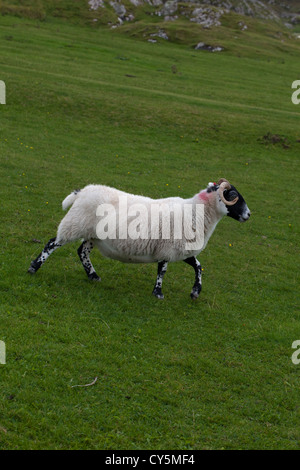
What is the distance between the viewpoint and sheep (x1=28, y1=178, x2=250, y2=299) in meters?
9.50

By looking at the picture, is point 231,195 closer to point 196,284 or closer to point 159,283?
point 196,284

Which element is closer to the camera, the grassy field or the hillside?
the grassy field

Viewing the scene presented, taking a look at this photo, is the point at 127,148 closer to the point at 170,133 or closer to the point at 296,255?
the point at 170,133

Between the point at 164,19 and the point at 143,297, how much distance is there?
267ft

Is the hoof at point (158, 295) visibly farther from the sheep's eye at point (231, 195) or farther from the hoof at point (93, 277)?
the sheep's eye at point (231, 195)

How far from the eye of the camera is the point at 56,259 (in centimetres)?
1103

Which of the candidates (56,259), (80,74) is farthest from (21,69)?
(56,259)

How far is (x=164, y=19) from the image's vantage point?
3179 inches

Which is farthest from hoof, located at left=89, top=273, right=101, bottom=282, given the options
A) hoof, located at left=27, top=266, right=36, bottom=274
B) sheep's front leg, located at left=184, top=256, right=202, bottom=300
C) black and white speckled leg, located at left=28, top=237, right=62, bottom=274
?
sheep's front leg, located at left=184, top=256, right=202, bottom=300

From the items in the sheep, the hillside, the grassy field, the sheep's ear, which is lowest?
the hillside

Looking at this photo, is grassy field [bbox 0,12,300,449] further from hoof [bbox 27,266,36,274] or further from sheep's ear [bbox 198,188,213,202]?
sheep's ear [bbox 198,188,213,202]

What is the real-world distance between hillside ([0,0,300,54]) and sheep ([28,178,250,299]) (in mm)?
55860

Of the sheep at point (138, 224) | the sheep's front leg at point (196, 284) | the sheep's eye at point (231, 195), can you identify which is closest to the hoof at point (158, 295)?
the sheep at point (138, 224)

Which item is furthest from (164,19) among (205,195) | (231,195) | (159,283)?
(159,283)
